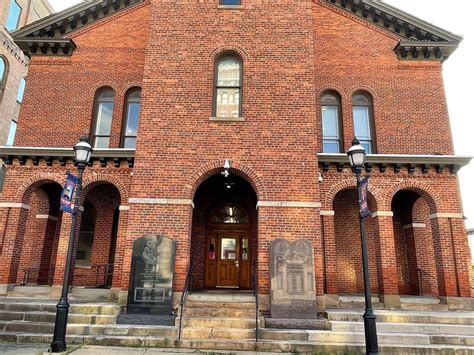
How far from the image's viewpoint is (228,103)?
1200 cm

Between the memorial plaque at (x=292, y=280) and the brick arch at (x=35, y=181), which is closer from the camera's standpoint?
the memorial plaque at (x=292, y=280)

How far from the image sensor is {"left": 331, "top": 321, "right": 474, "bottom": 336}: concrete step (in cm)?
900

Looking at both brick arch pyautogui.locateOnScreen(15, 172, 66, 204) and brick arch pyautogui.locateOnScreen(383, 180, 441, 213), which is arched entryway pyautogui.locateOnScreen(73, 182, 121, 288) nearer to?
brick arch pyautogui.locateOnScreen(15, 172, 66, 204)

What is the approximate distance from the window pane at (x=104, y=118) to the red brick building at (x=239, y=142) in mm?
46

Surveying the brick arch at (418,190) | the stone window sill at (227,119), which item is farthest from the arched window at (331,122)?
the stone window sill at (227,119)

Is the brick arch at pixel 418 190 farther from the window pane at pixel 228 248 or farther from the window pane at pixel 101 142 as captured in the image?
the window pane at pixel 101 142

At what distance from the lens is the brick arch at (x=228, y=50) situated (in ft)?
39.6

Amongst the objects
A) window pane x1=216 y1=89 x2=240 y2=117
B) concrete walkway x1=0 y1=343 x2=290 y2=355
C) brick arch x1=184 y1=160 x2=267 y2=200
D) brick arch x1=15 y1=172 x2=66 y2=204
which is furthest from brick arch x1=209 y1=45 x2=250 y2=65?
concrete walkway x1=0 y1=343 x2=290 y2=355

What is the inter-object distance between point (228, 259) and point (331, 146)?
19.7ft

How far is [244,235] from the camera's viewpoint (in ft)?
46.6

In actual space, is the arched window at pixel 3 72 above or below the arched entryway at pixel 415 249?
above

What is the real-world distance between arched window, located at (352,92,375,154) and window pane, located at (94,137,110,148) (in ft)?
32.6

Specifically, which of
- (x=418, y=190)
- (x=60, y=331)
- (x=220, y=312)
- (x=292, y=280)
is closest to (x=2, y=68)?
(x=60, y=331)

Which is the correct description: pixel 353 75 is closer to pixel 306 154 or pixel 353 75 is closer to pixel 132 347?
pixel 306 154
